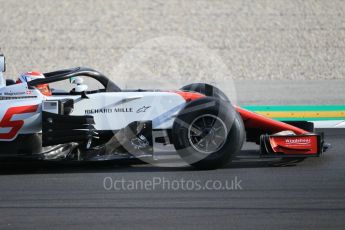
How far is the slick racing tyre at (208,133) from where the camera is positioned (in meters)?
7.97

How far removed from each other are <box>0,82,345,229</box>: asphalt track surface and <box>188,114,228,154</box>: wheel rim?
30 centimetres

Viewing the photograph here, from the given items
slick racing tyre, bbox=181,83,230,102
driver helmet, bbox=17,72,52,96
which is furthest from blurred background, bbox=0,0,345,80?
driver helmet, bbox=17,72,52,96

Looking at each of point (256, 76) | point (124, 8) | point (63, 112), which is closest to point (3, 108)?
point (63, 112)

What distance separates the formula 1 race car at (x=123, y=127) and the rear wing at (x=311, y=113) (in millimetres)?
3385

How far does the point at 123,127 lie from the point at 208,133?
3.51 feet

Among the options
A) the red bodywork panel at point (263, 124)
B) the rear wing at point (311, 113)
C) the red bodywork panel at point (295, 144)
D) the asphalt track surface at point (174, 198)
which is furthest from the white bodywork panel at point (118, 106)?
the rear wing at point (311, 113)

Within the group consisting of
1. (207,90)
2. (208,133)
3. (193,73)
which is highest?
(207,90)

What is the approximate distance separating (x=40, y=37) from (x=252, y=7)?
8.33 m

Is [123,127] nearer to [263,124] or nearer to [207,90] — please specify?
[207,90]

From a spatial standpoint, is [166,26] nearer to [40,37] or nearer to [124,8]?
[124,8]

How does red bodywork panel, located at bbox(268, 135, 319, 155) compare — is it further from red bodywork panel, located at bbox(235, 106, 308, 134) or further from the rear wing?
the rear wing

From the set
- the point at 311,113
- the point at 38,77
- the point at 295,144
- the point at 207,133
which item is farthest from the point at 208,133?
the point at 311,113

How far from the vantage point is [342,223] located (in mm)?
5664

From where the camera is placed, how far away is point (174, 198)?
6715 millimetres
